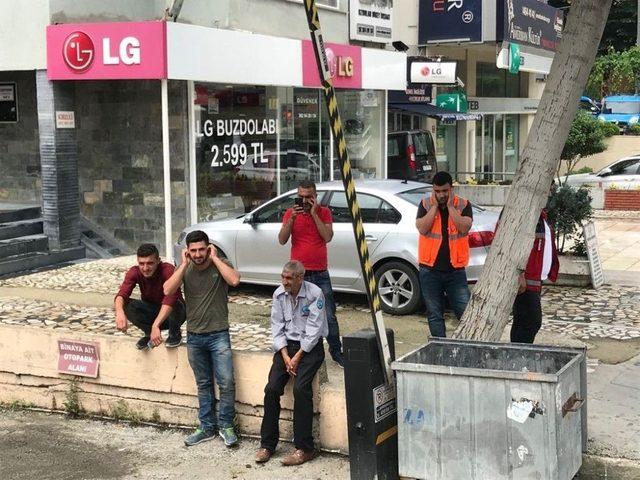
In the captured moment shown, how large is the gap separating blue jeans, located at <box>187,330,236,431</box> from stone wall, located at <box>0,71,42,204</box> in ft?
31.6

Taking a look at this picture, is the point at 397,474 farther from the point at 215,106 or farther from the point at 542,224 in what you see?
the point at 215,106

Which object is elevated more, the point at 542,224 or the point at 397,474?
the point at 542,224

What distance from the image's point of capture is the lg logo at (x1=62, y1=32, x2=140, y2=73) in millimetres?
13328

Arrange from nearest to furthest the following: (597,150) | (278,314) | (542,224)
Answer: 1. (278,314)
2. (542,224)
3. (597,150)

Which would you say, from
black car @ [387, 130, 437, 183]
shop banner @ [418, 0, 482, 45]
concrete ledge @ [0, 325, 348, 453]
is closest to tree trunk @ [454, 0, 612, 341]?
concrete ledge @ [0, 325, 348, 453]

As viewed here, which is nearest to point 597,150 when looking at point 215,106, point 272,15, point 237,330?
point 272,15

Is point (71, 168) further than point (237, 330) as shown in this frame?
Yes

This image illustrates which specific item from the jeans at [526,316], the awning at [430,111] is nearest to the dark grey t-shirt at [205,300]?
the jeans at [526,316]

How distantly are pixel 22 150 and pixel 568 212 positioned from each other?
9144 millimetres

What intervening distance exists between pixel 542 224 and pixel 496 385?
221 cm

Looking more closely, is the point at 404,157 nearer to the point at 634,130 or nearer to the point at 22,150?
the point at 22,150

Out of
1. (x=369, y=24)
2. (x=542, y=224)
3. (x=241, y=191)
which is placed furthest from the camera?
(x=369, y=24)

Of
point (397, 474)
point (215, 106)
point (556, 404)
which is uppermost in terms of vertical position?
point (215, 106)

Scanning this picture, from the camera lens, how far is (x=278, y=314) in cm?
691
